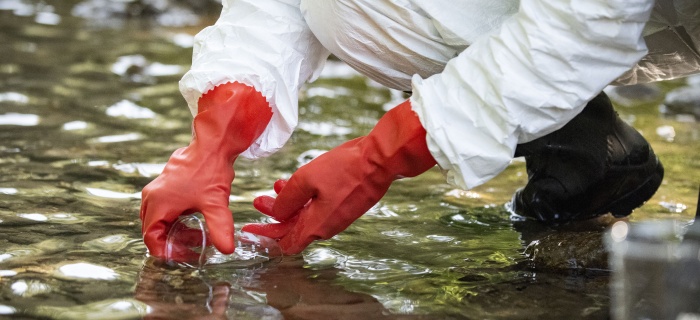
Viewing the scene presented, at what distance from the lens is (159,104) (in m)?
3.88

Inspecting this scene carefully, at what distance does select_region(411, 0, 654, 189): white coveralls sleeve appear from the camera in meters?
1.73

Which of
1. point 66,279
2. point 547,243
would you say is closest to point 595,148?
point 547,243

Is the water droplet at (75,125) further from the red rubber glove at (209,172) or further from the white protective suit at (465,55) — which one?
the red rubber glove at (209,172)

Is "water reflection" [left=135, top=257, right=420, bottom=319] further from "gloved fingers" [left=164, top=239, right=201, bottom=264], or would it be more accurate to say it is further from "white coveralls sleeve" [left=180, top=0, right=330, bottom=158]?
"white coveralls sleeve" [left=180, top=0, right=330, bottom=158]

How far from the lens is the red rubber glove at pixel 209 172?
76.5 inches

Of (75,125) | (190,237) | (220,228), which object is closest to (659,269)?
(220,228)

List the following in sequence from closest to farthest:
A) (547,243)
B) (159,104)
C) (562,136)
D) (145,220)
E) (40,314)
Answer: (40,314), (145,220), (547,243), (562,136), (159,104)

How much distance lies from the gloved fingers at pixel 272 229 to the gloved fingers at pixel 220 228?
120 millimetres

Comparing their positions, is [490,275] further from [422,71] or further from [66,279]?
[66,279]

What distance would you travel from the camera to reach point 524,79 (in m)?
1.75

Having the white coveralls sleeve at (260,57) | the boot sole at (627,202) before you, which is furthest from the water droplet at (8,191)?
the boot sole at (627,202)

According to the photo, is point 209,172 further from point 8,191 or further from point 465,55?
point 8,191

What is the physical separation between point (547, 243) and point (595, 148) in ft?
1.18

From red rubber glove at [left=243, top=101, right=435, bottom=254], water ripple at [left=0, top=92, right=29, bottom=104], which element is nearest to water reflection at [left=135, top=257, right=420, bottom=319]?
red rubber glove at [left=243, top=101, right=435, bottom=254]
